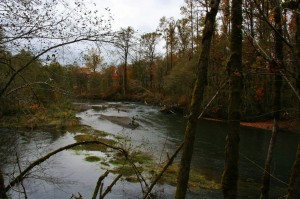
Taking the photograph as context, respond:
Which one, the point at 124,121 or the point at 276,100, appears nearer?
the point at 276,100

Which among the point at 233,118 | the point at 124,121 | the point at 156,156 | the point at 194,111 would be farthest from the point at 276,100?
the point at 124,121

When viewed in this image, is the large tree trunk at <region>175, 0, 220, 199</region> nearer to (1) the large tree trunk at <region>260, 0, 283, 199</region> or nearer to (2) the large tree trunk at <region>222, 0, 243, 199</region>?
(1) the large tree trunk at <region>260, 0, 283, 199</region>

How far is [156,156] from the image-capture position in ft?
63.5

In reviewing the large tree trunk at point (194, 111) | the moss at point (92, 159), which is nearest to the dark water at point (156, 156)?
the moss at point (92, 159)

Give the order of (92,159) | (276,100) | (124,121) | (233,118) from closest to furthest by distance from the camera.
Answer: (233,118), (276,100), (92,159), (124,121)

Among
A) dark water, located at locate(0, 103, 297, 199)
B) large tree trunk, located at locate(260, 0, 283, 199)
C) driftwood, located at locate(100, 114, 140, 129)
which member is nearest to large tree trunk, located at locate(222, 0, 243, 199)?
dark water, located at locate(0, 103, 297, 199)

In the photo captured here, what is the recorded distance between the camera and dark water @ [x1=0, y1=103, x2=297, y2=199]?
13.2m

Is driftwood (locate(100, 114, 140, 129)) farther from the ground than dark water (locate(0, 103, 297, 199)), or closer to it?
farther from the ground

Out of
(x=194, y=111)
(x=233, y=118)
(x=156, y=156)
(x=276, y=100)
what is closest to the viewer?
(x=194, y=111)

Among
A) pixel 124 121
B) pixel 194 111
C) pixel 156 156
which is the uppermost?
pixel 194 111

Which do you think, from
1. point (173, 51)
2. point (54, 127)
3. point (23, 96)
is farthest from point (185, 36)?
point (23, 96)

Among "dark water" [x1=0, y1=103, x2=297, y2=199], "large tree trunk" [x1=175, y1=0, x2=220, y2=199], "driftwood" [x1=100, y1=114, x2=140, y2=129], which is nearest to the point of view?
"large tree trunk" [x1=175, y1=0, x2=220, y2=199]

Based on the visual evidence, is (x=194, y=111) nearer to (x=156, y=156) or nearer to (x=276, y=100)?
(x=276, y=100)

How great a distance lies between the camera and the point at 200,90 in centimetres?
504
